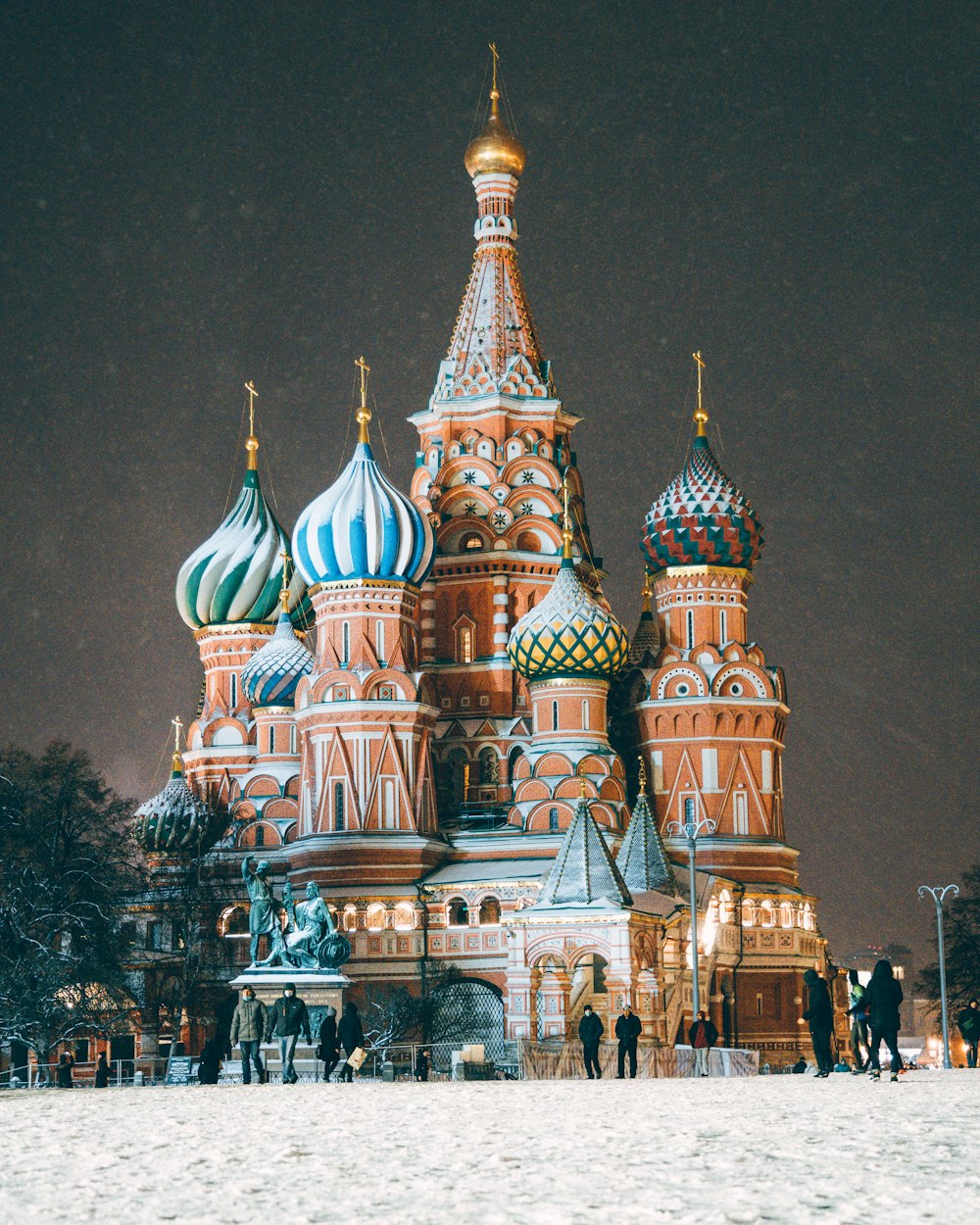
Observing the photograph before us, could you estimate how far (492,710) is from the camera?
149ft

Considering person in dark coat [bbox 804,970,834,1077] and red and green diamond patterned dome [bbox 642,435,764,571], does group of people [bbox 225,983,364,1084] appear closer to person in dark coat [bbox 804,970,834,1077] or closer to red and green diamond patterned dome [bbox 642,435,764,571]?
person in dark coat [bbox 804,970,834,1077]

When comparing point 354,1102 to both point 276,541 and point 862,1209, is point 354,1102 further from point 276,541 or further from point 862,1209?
point 276,541

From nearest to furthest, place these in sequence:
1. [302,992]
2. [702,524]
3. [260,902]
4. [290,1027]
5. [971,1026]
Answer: [290,1027], [971,1026], [260,902], [302,992], [702,524]

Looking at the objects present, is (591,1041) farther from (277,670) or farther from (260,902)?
(277,670)

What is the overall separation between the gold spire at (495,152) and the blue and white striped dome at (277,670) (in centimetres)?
1163

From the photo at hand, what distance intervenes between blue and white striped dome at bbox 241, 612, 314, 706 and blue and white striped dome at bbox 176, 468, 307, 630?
2.69 meters

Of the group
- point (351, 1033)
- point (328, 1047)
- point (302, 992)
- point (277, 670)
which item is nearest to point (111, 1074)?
point (302, 992)

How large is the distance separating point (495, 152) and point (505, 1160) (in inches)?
1561

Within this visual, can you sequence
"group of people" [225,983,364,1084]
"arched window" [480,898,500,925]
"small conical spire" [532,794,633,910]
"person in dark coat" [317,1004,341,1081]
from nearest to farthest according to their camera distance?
1. "group of people" [225,983,364,1084]
2. "person in dark coat" [317,1004,341,1081]
3. "small conical spire" [532,794,633,910]
4. "arched window" [480,898,500,925]

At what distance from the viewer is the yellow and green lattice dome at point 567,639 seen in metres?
42.3

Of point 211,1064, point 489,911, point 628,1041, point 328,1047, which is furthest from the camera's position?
point 489,911

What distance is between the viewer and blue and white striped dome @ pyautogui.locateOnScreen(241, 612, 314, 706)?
151 feet

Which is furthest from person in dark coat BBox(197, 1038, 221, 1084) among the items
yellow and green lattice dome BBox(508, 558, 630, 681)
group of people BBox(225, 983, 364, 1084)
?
yellow and green lattice dome BBox(508, 558, 630, 681)

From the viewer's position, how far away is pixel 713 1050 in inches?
914
